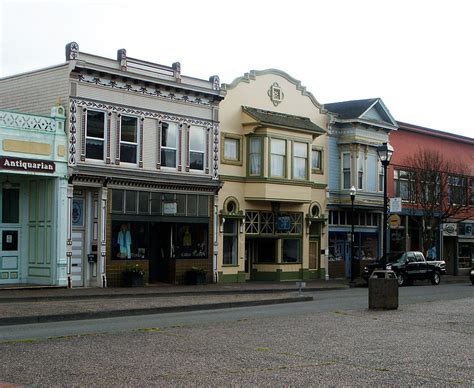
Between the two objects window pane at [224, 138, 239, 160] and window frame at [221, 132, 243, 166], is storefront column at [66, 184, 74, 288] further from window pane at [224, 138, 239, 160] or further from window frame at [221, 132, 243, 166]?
window pane at [224, 138, 239, 160]

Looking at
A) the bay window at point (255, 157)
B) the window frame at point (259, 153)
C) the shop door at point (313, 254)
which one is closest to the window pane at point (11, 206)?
the window frame at point (259, 153)

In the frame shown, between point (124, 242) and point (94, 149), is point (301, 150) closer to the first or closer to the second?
point (124, 242)

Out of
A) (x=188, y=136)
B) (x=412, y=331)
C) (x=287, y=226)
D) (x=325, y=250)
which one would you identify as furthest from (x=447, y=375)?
(x=325, y=250)

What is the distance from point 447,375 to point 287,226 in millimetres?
25961

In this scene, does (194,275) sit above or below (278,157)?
below

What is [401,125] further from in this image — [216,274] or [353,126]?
[216,274]

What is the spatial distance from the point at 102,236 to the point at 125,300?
19.2ft

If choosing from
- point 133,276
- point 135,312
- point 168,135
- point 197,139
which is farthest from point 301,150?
point 135,312

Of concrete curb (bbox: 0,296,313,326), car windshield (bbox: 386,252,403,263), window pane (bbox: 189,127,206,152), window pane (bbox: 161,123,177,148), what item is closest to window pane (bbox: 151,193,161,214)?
window pane (bbox: 161,123,177,148)

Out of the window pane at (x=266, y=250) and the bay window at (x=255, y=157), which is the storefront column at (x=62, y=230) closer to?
the bay window at (x=255, y=157)

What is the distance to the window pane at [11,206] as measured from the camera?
28.3m

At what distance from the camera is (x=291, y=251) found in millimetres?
37938

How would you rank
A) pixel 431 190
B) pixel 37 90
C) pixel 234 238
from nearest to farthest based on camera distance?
1. pixel 37 90
2. pixel 234 238
3. pixel 431 190

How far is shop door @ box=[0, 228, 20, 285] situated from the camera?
27.7 metres
